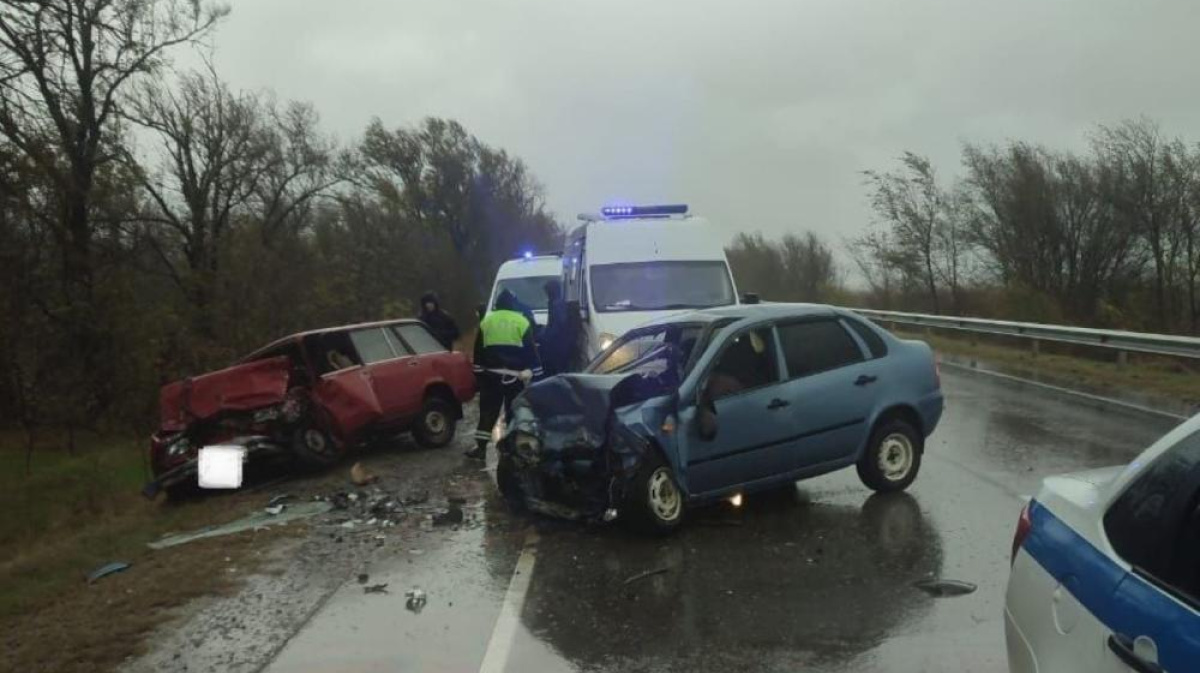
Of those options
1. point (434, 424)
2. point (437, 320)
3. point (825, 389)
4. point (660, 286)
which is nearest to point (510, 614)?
point (825, 389)

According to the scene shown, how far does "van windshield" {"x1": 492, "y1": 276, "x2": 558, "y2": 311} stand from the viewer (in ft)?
62.3

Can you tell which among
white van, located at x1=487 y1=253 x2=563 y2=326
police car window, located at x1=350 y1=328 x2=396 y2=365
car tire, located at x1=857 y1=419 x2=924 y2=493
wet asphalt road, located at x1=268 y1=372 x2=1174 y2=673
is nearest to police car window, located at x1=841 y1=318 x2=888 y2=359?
car tire, located at x1=857 y1=419 x2=924 y2=493

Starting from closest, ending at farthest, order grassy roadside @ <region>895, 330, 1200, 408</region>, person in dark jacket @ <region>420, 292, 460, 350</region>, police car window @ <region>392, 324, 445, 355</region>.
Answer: police car window @ <region>392, 324, 445, 355</region> → person in dark jacket @ <region>420, 292, 460, 350</region> → grassy roadside @ <region>895, 330, 1200, 408</region>

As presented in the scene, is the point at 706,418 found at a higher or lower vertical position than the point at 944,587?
higher

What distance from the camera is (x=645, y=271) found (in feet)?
43.7

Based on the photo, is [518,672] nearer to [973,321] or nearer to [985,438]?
[985,438]

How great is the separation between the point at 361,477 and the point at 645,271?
4.82 m

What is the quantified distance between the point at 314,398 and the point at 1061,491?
907cm

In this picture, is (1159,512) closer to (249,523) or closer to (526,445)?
(526,445)

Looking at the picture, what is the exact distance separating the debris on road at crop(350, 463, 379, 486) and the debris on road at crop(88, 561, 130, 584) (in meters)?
2.80

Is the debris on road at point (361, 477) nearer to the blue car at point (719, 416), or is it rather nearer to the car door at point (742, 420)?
the blue car at point (719, 416)

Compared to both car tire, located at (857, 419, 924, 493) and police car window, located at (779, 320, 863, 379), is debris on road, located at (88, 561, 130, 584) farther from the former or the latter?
car tire, located at (857, 419, 924, 493)

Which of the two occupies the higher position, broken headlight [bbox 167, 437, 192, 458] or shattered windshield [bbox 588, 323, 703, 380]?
shattered windshield [bbox 588, 323, 703, 380]

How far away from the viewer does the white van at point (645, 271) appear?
1277cm
